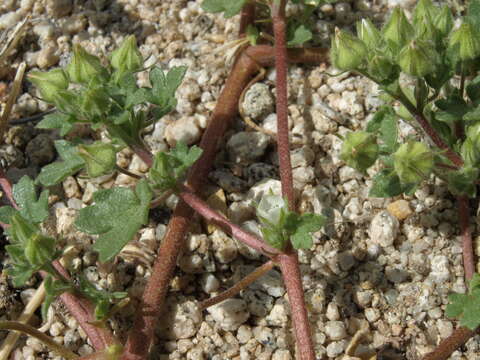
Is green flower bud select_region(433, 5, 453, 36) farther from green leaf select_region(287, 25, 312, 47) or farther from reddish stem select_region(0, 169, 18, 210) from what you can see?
reddish stem select_region(0, 169, 18, 210)

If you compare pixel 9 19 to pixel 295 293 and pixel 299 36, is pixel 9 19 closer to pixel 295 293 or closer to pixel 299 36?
pixel 299 36

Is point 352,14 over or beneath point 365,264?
over

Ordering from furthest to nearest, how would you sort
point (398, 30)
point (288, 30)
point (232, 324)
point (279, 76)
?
point (288, 30)
point (279, 76)
point (232, 324)
point (398, 30)

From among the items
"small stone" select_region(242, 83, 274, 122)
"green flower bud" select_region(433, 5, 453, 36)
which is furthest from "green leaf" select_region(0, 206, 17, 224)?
"green flower bud" select_region(433, 5, 453, 36)

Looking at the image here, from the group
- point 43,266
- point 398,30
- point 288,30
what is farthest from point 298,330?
point 288,30

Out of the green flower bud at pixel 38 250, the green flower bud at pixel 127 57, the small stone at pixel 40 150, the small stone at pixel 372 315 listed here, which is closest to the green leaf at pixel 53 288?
the green flower bud at pixel 38 250

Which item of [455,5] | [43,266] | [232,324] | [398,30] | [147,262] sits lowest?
[232,324]

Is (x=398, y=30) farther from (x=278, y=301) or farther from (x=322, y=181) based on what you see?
(x=278, y=301)

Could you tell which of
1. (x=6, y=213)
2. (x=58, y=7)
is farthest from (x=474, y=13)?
(x=58, y=7)
